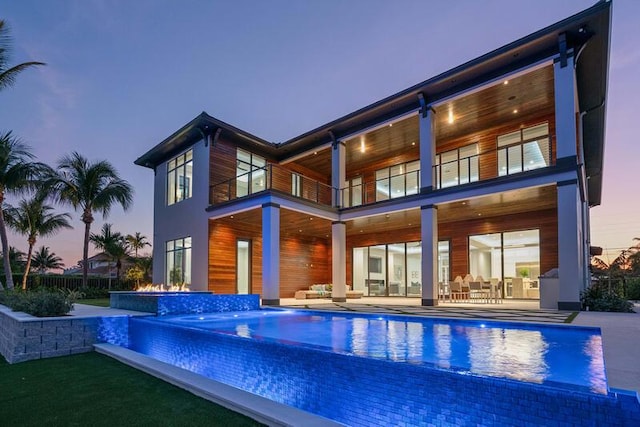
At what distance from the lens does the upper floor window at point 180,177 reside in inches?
629

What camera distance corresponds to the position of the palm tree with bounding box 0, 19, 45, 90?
11.7 m

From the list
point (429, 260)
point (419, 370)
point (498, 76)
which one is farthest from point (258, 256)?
point (419, 370)

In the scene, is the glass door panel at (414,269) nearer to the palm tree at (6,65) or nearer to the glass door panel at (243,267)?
the glass door panel at (243,267)

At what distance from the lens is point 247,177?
51.1ft

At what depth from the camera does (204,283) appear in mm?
14297

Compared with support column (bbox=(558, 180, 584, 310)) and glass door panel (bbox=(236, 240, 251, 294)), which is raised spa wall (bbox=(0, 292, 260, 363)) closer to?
glass door panel (bbox=(236, 240, 251, 294))

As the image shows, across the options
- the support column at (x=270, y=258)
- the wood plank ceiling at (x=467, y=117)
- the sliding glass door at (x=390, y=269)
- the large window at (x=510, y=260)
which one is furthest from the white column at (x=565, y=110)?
the support column at (x=270, y=258)

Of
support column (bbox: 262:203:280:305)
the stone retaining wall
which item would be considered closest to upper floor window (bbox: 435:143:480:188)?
support column (bbox: 262:203:280:305)

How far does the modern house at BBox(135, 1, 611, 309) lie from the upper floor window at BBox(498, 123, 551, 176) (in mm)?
46

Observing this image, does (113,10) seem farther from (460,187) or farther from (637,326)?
(637,326)

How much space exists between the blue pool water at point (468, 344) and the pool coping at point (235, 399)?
809 millimetres

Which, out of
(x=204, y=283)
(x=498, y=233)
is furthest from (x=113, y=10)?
(x=498, y=233)

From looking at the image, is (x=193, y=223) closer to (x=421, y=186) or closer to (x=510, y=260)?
(x=421, y=186)

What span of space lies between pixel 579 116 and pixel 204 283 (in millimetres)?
13625
